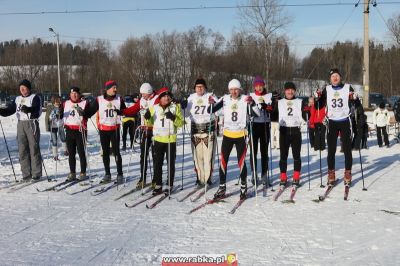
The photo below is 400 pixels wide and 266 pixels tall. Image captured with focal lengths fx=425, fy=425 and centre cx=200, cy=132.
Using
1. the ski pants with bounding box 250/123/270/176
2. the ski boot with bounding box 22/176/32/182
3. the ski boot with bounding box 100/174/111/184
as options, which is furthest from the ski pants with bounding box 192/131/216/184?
the ski boot with bounding box 22/176/32/182

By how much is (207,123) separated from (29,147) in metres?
3.90

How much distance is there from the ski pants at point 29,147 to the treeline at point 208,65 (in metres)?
33.8

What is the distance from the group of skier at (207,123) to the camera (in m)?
7.46

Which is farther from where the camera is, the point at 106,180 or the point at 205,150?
the point at 106,180

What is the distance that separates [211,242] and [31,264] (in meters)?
2.04

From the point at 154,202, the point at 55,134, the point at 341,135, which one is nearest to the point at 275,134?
the point at 341,135

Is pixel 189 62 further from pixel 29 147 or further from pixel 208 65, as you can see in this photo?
pixel 29 147

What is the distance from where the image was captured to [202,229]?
5.73 meters

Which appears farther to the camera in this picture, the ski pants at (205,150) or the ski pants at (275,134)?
the ski pants at (275,134)

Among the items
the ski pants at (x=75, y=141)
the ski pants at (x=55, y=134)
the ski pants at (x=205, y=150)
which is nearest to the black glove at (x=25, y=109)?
the ski pants at (x=75, y=141)

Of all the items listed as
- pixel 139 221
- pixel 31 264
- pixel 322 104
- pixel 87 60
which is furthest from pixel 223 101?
pixel 87 60

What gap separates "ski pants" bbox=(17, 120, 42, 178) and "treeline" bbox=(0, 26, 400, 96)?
111 feet

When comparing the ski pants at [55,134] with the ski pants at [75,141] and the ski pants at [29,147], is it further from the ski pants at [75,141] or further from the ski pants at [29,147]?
the ski pants at [75,141]

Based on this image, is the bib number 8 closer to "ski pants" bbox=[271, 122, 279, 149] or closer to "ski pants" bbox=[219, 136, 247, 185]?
"ski pants" bbox=[219, 136, 247, 185]
